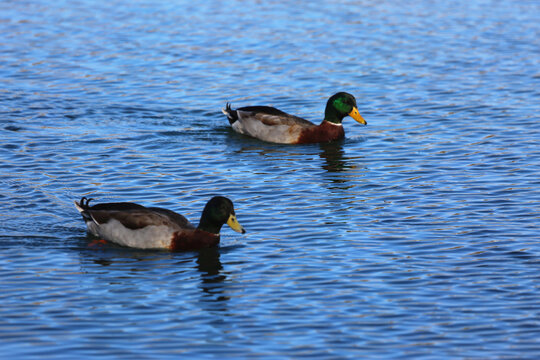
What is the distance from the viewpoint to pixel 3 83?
2381 centimetres

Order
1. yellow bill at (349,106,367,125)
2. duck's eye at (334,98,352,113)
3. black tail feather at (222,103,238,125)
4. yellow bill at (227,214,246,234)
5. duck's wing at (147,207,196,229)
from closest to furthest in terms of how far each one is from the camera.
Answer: yellow bill at (227,214,246,234) → duck's wing at (147,207,196,229) → duck's eye at (334,98,352,113) → yellow bill at (349,106,367,125) → black tail feather at (222,103,238,125)

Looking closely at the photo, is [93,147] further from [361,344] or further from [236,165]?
[361,344]

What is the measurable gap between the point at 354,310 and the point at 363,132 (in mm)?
10115

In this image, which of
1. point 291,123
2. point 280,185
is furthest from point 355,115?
point 280,185

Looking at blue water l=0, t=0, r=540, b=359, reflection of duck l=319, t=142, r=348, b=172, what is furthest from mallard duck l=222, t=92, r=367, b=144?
blue water l=0, t=0, r=540, b=359

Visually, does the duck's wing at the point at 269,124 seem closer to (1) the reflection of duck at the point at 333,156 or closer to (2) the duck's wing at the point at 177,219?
(1) the reflection of duck at the point at 333,156

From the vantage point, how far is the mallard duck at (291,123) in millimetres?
19938

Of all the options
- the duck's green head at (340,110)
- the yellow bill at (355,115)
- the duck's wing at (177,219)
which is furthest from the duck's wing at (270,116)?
the duck's wing at (177,219)

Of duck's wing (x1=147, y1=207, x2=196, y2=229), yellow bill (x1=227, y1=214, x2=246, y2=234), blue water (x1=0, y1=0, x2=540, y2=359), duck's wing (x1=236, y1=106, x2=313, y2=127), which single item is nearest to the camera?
blue water (x1=0, y1=0, x2=540, y2=359)

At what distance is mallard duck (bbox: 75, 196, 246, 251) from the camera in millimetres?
13375

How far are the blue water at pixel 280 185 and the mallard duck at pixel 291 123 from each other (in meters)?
0.35

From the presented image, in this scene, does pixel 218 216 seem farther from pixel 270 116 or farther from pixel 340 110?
pixel 340 110

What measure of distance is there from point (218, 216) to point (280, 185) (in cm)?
326

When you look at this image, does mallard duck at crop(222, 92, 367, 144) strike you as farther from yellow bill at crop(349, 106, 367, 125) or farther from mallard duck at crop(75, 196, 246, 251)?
mallard duck at crop(75, 196, 246, 251)
